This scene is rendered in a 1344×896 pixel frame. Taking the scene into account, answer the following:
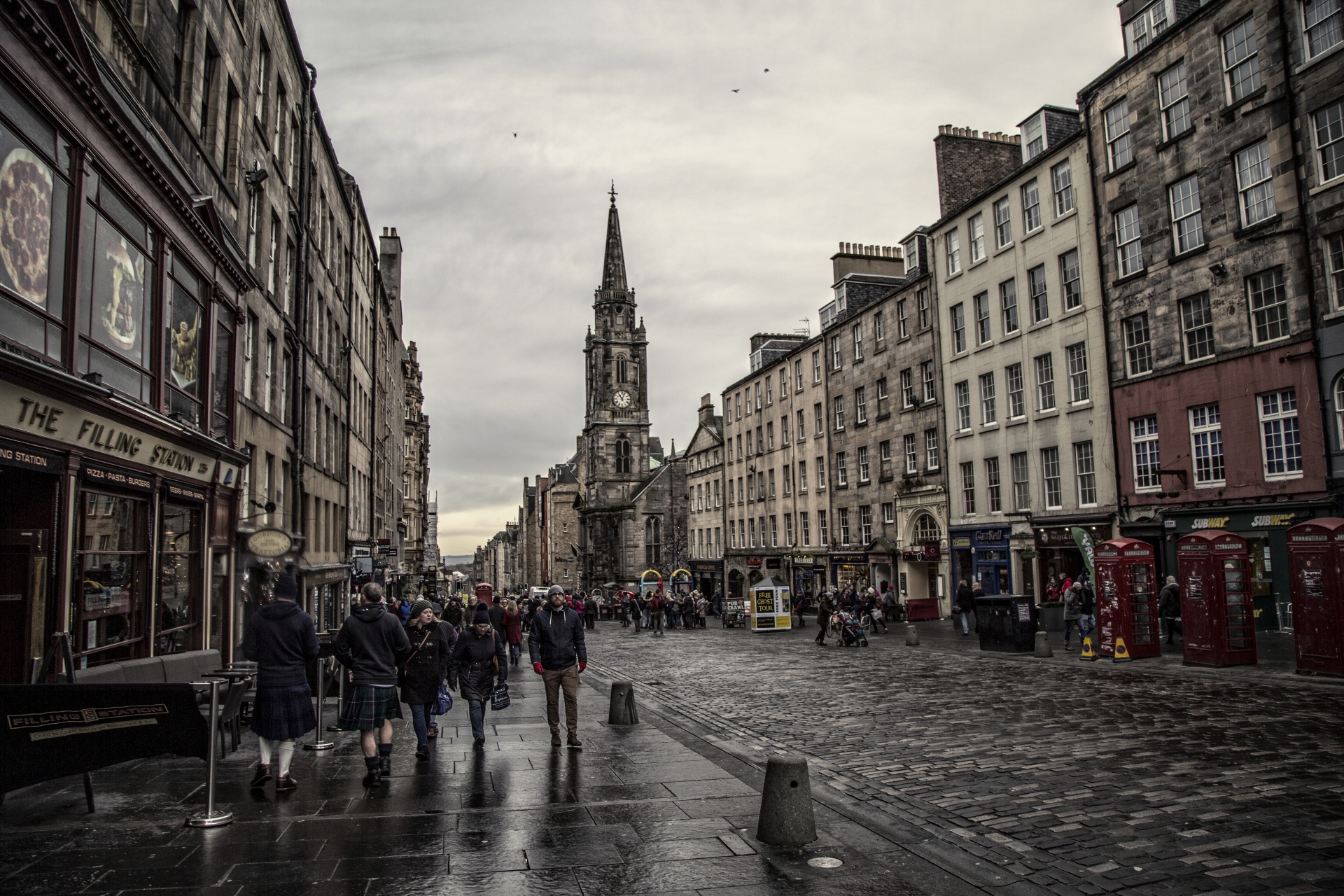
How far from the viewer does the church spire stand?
102000mm

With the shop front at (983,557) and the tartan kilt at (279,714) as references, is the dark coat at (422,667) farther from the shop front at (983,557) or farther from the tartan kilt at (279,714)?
the shop front at (983,557)

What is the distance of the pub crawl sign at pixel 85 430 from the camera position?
27.3ft

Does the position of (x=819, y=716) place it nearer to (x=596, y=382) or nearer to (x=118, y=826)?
(x=118, y=826)

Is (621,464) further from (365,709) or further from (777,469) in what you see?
(365,709)

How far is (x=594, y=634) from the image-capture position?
123 feet

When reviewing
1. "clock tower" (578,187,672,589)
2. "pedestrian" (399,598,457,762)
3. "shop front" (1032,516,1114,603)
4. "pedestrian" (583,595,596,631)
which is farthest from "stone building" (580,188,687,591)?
"pedestrian" (399,598,457,762)

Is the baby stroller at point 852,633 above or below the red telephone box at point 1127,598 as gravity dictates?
below

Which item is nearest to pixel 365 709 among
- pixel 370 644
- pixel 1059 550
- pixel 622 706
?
pixel 370 644

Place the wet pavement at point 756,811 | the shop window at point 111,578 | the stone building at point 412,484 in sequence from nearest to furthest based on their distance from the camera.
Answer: the wet pavement at point 756,811
the shop window at point 111,578
the stone building at point 412,484

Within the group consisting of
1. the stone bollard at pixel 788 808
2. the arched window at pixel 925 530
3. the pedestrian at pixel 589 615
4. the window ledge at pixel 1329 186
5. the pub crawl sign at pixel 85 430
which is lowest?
the pedestrian at pixel 589 615

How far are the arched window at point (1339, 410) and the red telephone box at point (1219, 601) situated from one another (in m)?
5.36

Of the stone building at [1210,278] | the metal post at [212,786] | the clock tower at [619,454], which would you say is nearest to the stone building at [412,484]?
the clock tower at [619,454]

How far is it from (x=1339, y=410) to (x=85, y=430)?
22789mm

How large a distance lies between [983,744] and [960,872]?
173 inches
